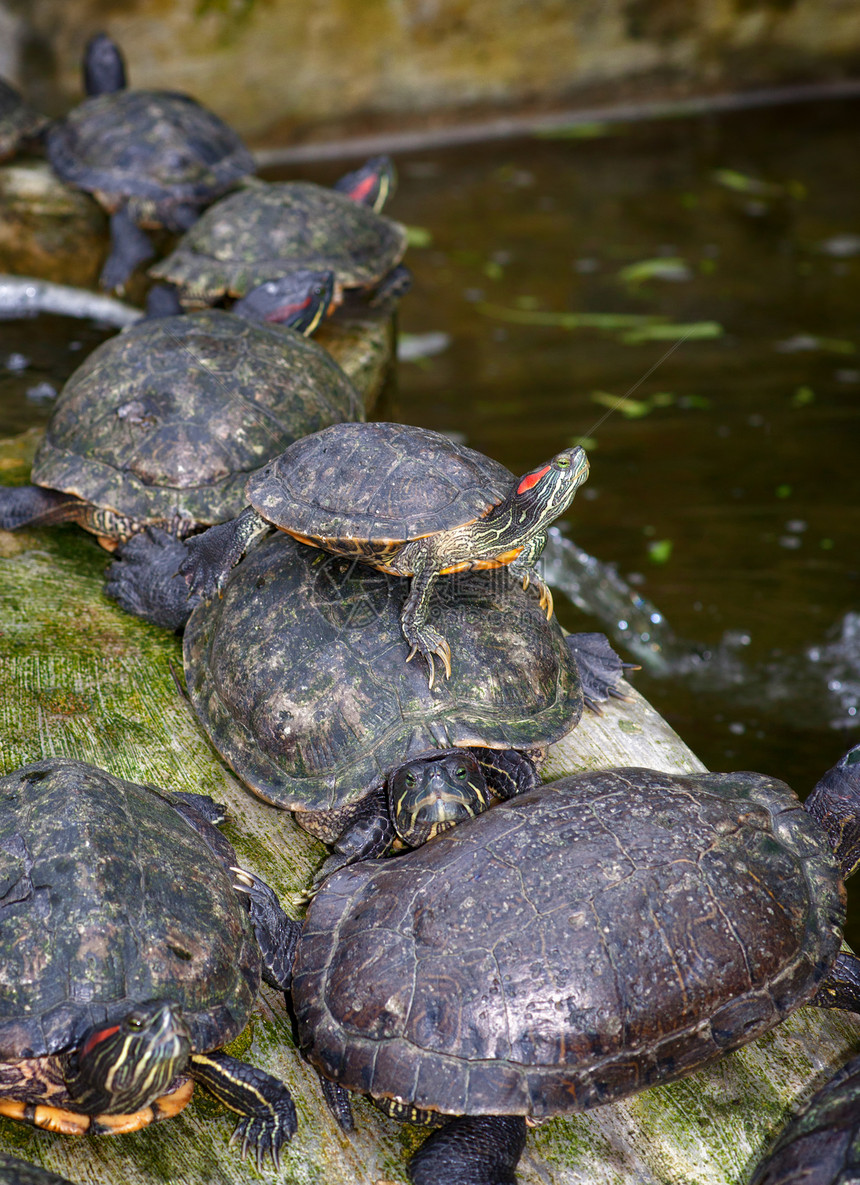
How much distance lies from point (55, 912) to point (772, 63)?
12.8 meters

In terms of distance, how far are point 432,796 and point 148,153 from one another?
199 inches

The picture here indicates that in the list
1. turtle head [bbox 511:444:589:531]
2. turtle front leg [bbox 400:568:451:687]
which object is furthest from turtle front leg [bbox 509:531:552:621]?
turtle front leg [bbox 400:568:451:687]

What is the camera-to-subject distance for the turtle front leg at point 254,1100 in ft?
7.82

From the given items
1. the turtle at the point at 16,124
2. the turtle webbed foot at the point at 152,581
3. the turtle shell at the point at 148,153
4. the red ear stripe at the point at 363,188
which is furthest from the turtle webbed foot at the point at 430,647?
the turtle at the point at 16,124

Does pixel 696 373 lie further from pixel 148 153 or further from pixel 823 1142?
pixel 823 1142

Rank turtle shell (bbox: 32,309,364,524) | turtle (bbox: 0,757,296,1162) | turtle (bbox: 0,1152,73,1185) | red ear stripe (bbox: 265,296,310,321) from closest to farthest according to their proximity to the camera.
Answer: turtle (bbox: 0,1152,73,1185), turtle (bbox: 0,757,296,1162), turtle shell (bbox: 32,309,364,524), red ear stripe (bbox: 265,296,310,321)

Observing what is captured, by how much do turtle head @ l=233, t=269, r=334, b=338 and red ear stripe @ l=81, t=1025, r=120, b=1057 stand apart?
3495 millimetres

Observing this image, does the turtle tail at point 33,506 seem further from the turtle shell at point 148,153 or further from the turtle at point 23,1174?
the turtle shell at point 148,153

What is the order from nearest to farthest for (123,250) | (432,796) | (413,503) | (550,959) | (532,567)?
(550,959)
(432,796)
(413,503)
(532,567)
(123,250)

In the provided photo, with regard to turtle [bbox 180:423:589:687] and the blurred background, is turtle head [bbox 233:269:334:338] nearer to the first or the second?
the blurred background

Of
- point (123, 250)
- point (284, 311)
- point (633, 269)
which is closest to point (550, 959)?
point (284, 311)

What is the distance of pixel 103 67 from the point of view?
7453mm

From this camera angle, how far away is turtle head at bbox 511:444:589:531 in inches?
121

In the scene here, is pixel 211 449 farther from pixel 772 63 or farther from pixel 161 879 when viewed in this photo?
pixel 772 63
